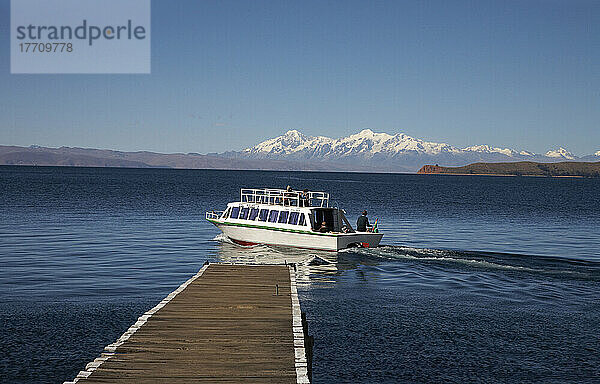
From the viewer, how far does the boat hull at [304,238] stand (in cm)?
3847

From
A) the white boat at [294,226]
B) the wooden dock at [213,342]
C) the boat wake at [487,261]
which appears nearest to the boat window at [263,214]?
the white boat at [294,226]

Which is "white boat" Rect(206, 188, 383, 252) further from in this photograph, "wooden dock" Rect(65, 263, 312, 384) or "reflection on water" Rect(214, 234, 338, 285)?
"wooden dock" Rect(65, 263, 312, 384)

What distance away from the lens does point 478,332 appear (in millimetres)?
20734

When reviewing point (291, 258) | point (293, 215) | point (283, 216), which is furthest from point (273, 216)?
point (291, 258)

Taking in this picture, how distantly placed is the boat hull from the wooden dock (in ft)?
56.6

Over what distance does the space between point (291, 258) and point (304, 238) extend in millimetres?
2566

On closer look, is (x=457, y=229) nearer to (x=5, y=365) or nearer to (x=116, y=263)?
(x=116, y=263)

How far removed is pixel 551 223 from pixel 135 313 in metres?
61.0

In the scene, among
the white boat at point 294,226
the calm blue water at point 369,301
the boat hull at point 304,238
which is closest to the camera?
the calm blue water at point 369,301

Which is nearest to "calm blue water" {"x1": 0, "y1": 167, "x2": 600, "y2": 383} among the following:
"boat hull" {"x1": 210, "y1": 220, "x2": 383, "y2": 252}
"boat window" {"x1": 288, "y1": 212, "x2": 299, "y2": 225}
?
"boat hull" {"x1": 210, "y1": 220, "x2": 383, "y2": 252}

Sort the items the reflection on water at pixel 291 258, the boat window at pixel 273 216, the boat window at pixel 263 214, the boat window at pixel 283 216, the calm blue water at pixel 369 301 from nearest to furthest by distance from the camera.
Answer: the calm blue water at pixel 369 301
the reflection on water at pixel 291 258
the boat window at pixel 283 216
the boat window at pixel 273 216
the boat window at pixel 263 214

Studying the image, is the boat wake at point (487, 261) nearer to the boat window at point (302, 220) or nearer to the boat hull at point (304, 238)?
the boat hull at point (304, 238)

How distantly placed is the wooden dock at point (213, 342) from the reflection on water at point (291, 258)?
1076 cm

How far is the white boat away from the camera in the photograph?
3894cm
